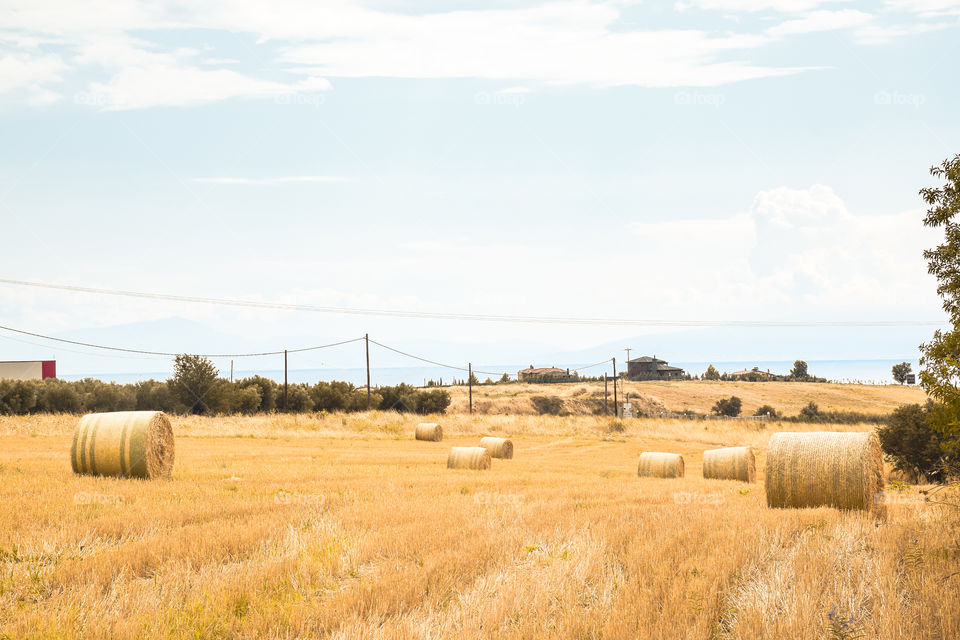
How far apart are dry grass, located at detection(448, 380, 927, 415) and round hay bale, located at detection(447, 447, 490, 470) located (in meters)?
52.9

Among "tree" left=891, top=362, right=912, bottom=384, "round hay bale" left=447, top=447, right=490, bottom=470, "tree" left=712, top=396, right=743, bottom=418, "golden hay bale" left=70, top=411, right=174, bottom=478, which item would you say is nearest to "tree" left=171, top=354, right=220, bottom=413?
"round hay bale" left=447, top=447, right=490, bottom=470

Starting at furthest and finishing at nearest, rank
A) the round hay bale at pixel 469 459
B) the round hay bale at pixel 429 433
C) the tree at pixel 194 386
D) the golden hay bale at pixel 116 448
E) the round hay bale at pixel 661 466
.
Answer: the tree at pixel 194 386 → the round hay bale at pixel 429 433 → the round hay bale at pixel 469 459 → the round hay bale at pixel 661 466 → the golden hay bale at pixel 116 448

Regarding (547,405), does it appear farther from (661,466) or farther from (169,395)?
(661,466)

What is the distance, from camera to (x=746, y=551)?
352 inches

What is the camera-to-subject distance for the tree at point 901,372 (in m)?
138

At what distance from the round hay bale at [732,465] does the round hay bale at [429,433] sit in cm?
1965

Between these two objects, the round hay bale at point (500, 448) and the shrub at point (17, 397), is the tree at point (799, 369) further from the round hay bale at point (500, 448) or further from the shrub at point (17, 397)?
the shrub at point (17, 397)

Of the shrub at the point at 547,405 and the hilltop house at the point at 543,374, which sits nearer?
the shrub at the point at 547,405

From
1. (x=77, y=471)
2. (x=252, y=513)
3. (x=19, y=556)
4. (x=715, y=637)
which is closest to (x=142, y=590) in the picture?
(x=19, y=556)

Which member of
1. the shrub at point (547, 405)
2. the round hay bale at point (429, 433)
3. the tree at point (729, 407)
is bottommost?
the tree at point (729, 407)

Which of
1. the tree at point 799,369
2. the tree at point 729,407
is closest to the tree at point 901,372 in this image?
the tree at point 799,369

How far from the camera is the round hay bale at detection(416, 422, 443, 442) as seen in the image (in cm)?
4109

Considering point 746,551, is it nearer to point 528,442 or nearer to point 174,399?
point 528,442

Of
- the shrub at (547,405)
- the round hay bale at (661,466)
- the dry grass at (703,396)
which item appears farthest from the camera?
the dry grass at (703,396)
